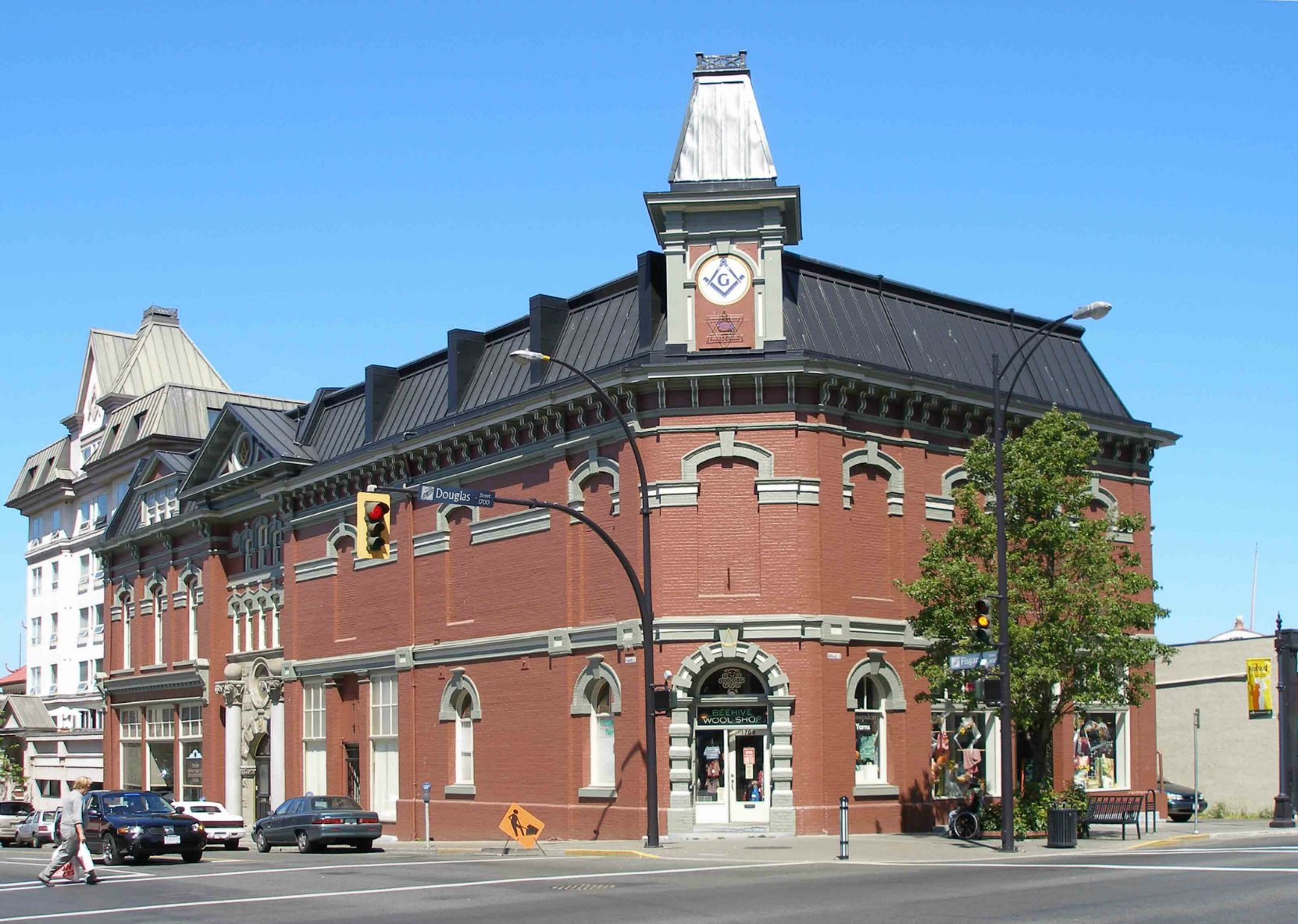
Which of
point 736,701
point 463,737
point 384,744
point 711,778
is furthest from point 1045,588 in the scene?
point 384,744

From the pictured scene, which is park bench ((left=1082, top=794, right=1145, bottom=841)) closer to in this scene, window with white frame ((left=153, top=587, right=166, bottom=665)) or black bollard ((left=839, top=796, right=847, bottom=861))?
black bollard ((left=839, top=796, right=847, bottom=861))

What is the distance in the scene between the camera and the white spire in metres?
34.0

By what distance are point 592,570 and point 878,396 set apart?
25.5ft

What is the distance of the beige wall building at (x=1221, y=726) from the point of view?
52.7 m

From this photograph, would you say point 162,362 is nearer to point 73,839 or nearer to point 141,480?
point 141,480

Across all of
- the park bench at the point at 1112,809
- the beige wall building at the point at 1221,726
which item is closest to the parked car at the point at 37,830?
the park bench at the point at 1112,809

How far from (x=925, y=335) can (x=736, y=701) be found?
10.9m

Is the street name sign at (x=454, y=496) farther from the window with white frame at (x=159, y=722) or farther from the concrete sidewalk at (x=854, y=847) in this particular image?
the window with white frame at (x=159, y=722)

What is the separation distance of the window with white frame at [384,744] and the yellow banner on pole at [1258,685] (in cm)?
2552

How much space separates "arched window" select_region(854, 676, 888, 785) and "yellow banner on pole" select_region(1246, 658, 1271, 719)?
56.5ft

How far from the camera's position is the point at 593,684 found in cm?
3466

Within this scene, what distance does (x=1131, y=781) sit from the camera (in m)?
38.9

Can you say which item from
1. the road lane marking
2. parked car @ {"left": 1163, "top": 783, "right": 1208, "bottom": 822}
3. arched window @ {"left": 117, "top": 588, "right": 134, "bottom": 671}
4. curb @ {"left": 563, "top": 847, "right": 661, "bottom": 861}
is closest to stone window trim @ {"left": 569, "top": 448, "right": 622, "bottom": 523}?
curb @ {"left": 563, "top": 847, "right": 661, "bottom": 861}

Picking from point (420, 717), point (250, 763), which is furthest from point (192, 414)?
point (420, 717)
